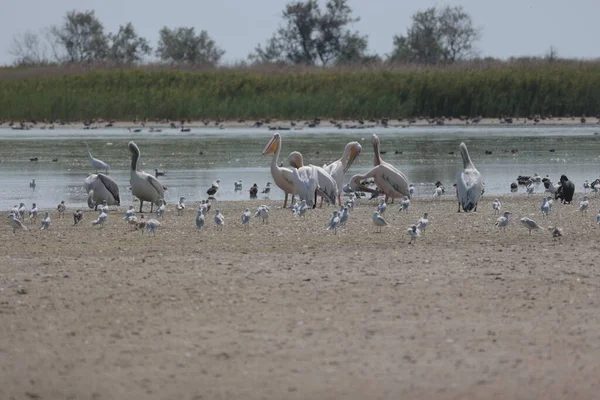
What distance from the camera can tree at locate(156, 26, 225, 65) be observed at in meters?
86.4

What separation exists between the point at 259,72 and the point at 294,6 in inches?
1094

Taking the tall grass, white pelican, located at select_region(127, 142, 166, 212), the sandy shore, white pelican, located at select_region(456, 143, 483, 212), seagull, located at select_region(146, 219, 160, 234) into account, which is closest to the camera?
the sandy shore

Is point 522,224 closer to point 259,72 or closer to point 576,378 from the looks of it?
point 576,378

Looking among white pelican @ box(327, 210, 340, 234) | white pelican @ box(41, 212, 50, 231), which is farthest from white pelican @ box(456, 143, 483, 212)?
white pelican @ box(41, 212, 50, 231)

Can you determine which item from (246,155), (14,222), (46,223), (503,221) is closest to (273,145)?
(46,223)

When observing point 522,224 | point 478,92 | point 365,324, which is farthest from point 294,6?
point 365,324

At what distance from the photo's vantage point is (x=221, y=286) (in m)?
9.45

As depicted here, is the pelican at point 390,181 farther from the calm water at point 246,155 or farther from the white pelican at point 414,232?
the white pelican at point 414,232

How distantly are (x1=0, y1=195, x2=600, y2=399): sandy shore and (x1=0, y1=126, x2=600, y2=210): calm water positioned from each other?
7804 mm

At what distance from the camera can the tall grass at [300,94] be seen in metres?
45.3

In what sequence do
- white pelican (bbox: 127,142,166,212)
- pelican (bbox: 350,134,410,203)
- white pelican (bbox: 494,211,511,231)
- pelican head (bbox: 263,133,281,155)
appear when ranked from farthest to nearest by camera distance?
pelican head (bbox: 263,133,281,155) < pelican (bbox: 350,134,410,203) < white pelican (bbox: 127,142,166,212) < white pelican (bbox: 494,211,511,231)

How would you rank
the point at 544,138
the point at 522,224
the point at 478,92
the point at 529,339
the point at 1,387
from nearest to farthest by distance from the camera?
the point at 1,387, the point at 529,339, the point at 522,224, the point at 544,138, the point at 478,92

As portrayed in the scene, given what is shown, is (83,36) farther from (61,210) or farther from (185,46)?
(61,210)

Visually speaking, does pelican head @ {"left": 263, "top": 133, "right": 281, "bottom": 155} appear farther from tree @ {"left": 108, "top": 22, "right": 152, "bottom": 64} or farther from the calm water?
tree @ {"left": 108, "top": 22, "right": 152, "bottom": 64}
